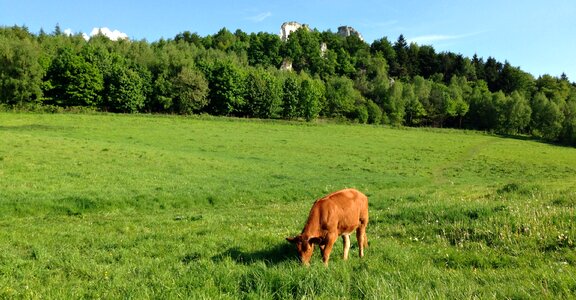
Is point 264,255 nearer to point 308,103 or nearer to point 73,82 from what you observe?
point 73,82

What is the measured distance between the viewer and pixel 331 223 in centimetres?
864

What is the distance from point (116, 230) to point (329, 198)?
31.1ft

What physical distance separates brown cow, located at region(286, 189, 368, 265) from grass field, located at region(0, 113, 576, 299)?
37 cm

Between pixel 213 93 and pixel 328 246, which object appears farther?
pixel 213 93

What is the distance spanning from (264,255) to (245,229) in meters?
4.10

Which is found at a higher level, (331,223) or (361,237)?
(331,223)

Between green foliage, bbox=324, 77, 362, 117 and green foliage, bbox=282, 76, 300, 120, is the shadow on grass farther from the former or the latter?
green foliage, bbox=324, 77, 362, 117

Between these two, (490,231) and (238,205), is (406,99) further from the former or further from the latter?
(490,231)

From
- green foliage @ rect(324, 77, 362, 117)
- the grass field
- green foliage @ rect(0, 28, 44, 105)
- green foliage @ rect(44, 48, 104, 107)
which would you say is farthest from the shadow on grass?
green foliage @ rect(324, 77, 362, 117)

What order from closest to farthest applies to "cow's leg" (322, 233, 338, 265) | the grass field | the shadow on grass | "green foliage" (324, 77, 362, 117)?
the grass field → "cow's leg" (322, 233, 338, 265) → the shadow on grass → "green foliage" (324, 77, 362, 117)

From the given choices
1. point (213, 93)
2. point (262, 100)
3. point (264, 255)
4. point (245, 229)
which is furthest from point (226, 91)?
point (264, 255)

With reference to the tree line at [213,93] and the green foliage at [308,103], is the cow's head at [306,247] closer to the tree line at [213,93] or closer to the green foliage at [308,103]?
the tree line at [213,93]

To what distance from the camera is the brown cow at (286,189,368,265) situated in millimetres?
8047

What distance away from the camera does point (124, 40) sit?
137250 millimetres
